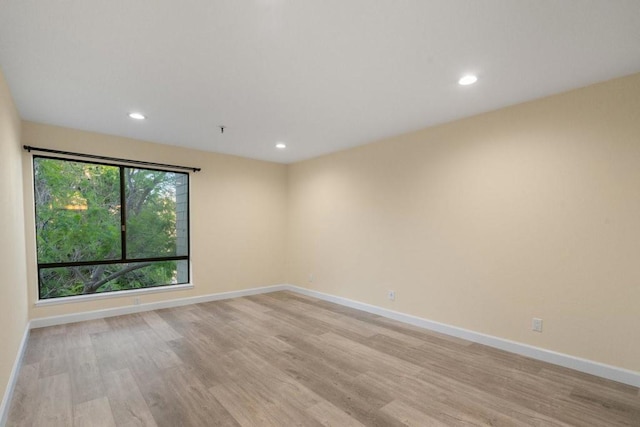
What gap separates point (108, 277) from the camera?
4207 mm

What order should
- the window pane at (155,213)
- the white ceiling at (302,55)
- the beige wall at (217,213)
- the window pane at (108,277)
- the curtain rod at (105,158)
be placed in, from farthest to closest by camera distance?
1. the window pane at (155,213)
2. the window pane at (108,277)
3. the beige wall at (217,213)
4. the curtain rod at (105,158)
5. the white ceiling at (302,55)

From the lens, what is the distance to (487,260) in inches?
126

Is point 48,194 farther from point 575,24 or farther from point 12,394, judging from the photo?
point 575,24

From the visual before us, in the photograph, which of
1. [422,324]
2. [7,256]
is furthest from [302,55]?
[422,324]

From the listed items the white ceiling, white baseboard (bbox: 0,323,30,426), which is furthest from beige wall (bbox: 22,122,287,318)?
white baseboard (bbox: 0,323,30,426)

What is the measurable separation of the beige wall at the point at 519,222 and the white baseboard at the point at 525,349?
0.20ft

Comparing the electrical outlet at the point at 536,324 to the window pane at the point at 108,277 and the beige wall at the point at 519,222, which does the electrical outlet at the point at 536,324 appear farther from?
the window pane at the point at 108,277

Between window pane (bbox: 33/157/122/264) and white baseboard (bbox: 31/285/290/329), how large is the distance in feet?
2.35

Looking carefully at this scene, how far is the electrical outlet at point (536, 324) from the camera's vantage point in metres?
2.83

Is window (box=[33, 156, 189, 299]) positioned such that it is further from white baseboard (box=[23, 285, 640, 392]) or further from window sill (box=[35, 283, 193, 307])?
white baseboard (box=[23, 285, 640, 392])

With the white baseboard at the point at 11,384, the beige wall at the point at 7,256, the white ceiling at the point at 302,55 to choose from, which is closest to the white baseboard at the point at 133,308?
the white baseboard at the point at 11,384

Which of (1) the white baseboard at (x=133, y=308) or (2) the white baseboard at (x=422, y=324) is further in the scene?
(1) the white baseboard at (x=133, y=308)

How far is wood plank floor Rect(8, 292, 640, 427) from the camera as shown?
2006 mm

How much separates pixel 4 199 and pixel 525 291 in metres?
4.57
